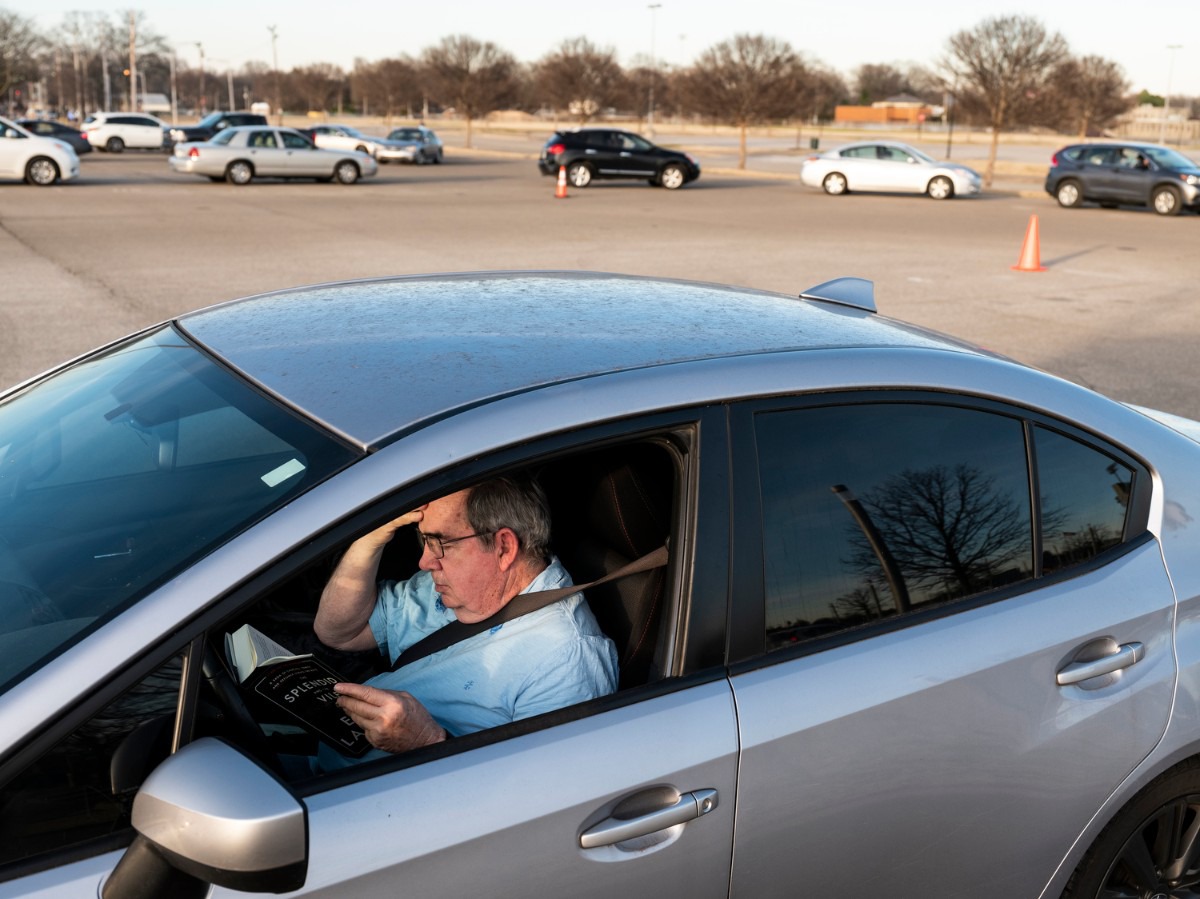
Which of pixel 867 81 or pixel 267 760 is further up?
pixel 867 81

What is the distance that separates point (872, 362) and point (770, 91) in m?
41.9

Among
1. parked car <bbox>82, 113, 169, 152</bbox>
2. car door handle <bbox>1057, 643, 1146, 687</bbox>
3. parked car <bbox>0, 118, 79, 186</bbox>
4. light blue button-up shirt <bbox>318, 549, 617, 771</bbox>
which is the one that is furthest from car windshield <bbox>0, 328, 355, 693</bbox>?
parked car <bbox>82, 113, 169, 152</bbox>

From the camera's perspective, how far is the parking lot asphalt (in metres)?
11.4

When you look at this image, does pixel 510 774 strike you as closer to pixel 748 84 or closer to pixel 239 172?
pixel 239 172

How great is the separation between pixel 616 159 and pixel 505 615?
32192mm

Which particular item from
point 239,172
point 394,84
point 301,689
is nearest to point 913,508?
Answer: point 301,689

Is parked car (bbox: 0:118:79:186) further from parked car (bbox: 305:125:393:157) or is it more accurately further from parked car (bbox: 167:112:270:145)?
parked car (bbox: 167:112:270:145)

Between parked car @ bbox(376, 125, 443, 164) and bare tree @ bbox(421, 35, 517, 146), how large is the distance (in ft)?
46.6

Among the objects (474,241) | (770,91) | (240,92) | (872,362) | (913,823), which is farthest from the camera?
(240,92)

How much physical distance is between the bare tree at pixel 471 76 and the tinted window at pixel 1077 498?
2291 inches

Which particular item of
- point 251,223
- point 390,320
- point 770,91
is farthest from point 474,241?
point 770,91

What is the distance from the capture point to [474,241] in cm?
1886

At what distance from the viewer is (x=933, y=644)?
231 centimetres

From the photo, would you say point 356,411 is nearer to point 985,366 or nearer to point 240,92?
point 985,366
